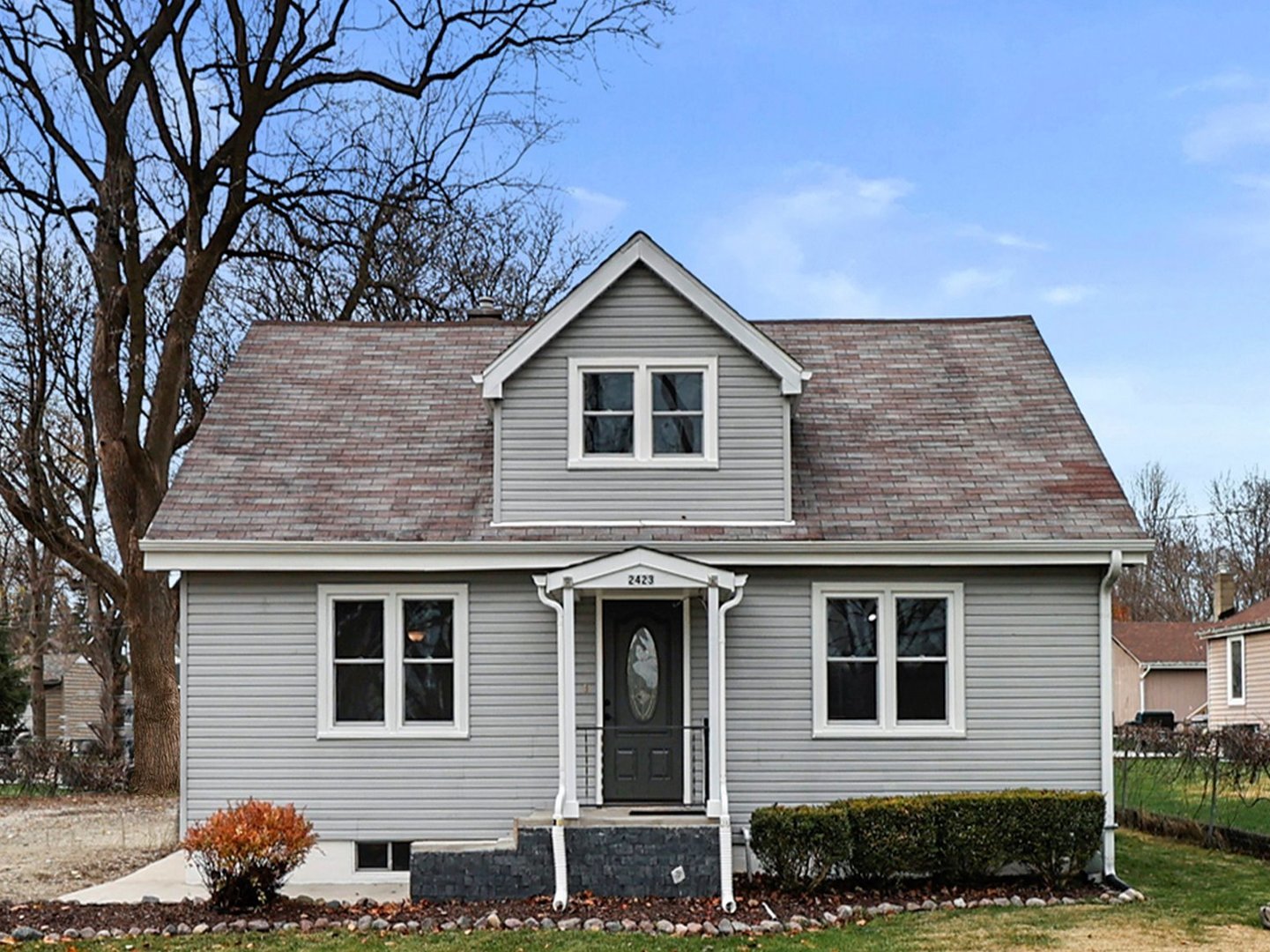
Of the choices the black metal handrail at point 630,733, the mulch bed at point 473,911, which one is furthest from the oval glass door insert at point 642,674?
the mulch bed at point 473,911

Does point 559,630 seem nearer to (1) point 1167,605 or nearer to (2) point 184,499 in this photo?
(2) point 184,499

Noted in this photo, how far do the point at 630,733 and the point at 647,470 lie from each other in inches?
108

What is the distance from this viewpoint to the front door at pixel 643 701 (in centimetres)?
1527

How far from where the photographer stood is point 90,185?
26047mm

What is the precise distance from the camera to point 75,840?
18984mm

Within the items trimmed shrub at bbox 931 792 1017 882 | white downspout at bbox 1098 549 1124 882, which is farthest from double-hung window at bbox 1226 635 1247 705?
trimmed shrub at bbox 931 792 1017 882

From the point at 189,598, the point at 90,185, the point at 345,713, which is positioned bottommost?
the point at 345,713

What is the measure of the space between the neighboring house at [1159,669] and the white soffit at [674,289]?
128ft

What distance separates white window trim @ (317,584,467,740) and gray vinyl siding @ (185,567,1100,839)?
0.09 meters

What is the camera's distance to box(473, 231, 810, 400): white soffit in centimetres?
1554

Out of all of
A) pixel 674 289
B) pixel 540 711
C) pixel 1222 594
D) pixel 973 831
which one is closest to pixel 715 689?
pixel 540 711

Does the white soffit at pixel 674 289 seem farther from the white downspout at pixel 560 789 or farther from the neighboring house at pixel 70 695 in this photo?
the neighboring house at pixel 70 695

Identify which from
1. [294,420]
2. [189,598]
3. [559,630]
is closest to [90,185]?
[294,420]

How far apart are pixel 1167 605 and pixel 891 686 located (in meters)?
54.6
